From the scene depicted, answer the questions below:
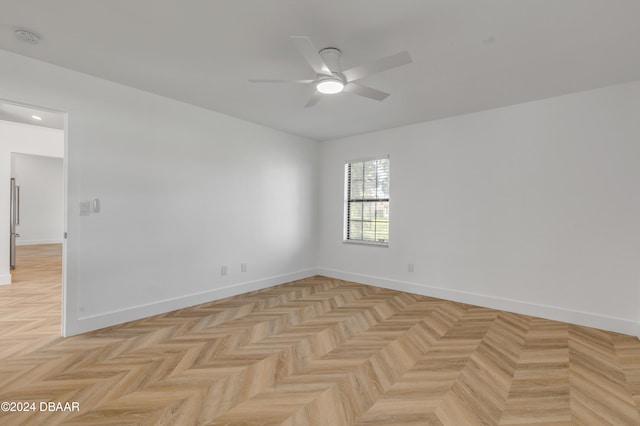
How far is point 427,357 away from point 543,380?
78 cm

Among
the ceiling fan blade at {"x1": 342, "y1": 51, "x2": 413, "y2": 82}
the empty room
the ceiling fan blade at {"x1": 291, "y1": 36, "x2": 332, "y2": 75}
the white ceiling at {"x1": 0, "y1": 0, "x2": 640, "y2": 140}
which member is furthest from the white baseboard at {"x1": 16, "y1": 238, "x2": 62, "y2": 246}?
the ceiling fan blade at {"x1": 342, "y1": 51, "x2": 413, "y2": 82}

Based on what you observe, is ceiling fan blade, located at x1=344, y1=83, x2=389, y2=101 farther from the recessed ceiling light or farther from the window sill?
the window sill

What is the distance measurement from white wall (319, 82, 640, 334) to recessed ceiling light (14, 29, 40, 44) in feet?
13.1

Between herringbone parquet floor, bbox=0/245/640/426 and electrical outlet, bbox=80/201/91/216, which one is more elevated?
electrical outlet, bbox=80/201/91/216

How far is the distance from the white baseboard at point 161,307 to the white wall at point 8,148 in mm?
3130

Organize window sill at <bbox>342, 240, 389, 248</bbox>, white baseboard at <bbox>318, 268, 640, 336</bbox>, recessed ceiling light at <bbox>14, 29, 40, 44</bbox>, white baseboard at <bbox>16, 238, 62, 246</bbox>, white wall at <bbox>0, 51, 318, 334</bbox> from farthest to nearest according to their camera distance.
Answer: white baseboard at <bbox>16, 238, 62, 246</bbox>, window sill at <bbox>342, 240, 389, 248</bbox>, white baseboard at <bbox>318, 268, 640, 336</bbox>, white wall at <bbox>0, 51, 318, 334</bbox>, recessed ceiling light at <bbox>14, 29, 40, 44</bbox>

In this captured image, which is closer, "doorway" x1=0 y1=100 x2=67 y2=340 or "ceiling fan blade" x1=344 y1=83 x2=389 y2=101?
"ceiling fan blade" x1=344 y1=83 x2=389 y2=101

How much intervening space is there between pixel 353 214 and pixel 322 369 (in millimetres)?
3292

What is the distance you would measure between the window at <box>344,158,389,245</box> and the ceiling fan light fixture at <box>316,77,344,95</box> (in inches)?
102

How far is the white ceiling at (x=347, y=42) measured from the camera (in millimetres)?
1975

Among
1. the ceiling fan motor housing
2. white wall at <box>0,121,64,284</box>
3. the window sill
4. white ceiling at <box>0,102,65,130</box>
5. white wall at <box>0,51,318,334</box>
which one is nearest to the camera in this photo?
the ceiling fan motor housing

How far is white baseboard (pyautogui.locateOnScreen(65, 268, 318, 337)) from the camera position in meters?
2.95

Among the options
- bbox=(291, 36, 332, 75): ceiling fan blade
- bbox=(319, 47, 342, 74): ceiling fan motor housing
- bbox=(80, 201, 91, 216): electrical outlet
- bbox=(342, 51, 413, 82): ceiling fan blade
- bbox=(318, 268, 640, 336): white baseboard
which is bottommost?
bbox=(318, 268, 640, 336): white baseboard

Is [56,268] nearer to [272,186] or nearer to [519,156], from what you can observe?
[272,186]
